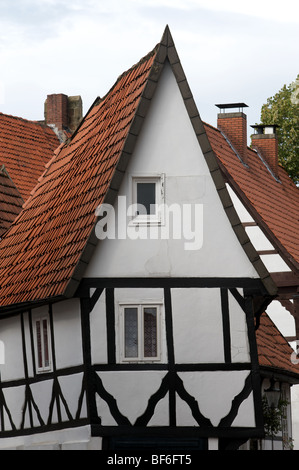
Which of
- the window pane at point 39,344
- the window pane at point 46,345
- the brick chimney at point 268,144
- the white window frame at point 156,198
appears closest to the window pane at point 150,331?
the white window frame at point 156,198

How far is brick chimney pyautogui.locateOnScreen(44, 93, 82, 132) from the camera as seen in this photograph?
45284 mm

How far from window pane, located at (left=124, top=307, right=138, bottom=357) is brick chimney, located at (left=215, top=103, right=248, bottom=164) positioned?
1712cm

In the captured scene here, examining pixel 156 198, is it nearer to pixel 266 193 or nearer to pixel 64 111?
pixel 266 193

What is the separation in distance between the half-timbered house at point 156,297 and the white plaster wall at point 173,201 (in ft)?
0.06

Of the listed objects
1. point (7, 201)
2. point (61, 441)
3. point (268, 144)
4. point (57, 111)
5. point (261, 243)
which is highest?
point (57, 111)

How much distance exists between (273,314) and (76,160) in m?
9.22

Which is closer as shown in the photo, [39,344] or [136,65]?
[39,344]

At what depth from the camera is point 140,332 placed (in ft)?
82.2

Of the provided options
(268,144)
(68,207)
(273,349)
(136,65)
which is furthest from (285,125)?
(68,207)

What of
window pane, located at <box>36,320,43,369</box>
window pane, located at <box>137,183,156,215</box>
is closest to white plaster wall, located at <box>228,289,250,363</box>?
window pane, located at <box>137,183,156,215</box>

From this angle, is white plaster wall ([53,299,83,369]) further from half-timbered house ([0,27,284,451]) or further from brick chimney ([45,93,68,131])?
brick chimney ([45,93,68,131])

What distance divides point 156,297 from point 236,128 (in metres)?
Result: 18.0
